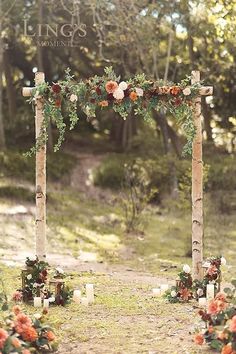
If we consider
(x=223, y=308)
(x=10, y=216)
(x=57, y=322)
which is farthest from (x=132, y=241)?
(x=223, y=308)

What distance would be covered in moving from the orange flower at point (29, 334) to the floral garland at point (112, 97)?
126 inches

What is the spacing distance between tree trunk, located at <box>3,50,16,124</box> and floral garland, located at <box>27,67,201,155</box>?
596 inches

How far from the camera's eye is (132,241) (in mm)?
15805

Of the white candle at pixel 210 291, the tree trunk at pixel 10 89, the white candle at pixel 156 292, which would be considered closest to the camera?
the white candle at pixel 210 291

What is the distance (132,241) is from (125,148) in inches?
344

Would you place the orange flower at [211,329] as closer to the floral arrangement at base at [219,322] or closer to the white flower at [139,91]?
the floral arrangement at base at [219,322]

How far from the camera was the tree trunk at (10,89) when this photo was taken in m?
24.0

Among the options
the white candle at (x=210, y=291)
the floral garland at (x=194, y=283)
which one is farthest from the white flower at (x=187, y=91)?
the white candle at (x=210, y=291)

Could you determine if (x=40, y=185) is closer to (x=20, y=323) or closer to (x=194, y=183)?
(x=194, y=183)

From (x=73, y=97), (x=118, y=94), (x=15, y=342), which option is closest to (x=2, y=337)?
(x=15, y=342)

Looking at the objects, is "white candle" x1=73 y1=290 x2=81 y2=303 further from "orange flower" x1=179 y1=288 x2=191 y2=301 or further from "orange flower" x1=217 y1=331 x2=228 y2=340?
"orange flower" x1=217 y1=331 x2=228 y2=340

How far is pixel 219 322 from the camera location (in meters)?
6.46

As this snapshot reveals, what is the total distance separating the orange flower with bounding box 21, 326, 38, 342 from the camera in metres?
6.22

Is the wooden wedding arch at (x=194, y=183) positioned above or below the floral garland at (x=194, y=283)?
above
